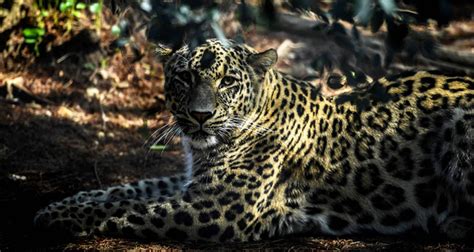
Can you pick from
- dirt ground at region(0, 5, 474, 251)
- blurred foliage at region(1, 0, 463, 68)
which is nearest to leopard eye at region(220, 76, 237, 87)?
dirt ground at region(0, 5, 474, 251)

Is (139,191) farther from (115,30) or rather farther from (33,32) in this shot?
(33,32)

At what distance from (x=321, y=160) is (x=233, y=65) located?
130cm

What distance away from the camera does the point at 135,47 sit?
41.3 feet

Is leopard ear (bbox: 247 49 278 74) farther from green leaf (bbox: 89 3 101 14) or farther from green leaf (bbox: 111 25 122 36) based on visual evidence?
green leaf (bbox: 89 3 101 14)

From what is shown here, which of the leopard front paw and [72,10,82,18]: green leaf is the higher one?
[72,10,82,18]: green leaf

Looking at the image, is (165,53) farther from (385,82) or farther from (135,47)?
(135,47)

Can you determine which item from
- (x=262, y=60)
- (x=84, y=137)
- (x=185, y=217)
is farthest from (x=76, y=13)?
(x=185, y=217)

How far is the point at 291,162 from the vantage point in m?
7.46

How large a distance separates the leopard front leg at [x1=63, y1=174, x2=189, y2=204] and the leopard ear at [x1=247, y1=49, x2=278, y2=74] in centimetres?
149

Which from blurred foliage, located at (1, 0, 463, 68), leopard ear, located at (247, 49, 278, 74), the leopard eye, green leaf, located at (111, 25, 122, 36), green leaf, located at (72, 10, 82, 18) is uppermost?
green leaf, located at (72, 10, 82, 18)

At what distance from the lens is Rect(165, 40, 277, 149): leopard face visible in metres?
7.06

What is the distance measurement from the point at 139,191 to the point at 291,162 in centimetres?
190

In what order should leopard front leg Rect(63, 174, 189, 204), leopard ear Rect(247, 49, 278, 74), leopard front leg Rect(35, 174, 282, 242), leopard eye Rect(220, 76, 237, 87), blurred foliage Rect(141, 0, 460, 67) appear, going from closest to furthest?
blurred foliage Rect(141, 0, 460, 67), leopard front leg Rect(35, 174, 282, 242), leopard eye Rect(220, 76, 237, 87), leopard ear Rect(247, 49, 278, 74), leopard front leg Rect(63, 174, 189, 204)

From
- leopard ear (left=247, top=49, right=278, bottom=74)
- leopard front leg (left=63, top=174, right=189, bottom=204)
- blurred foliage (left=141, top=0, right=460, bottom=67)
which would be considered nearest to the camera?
blurred foliage (left=141, top=0, right=460, bottom=67)
